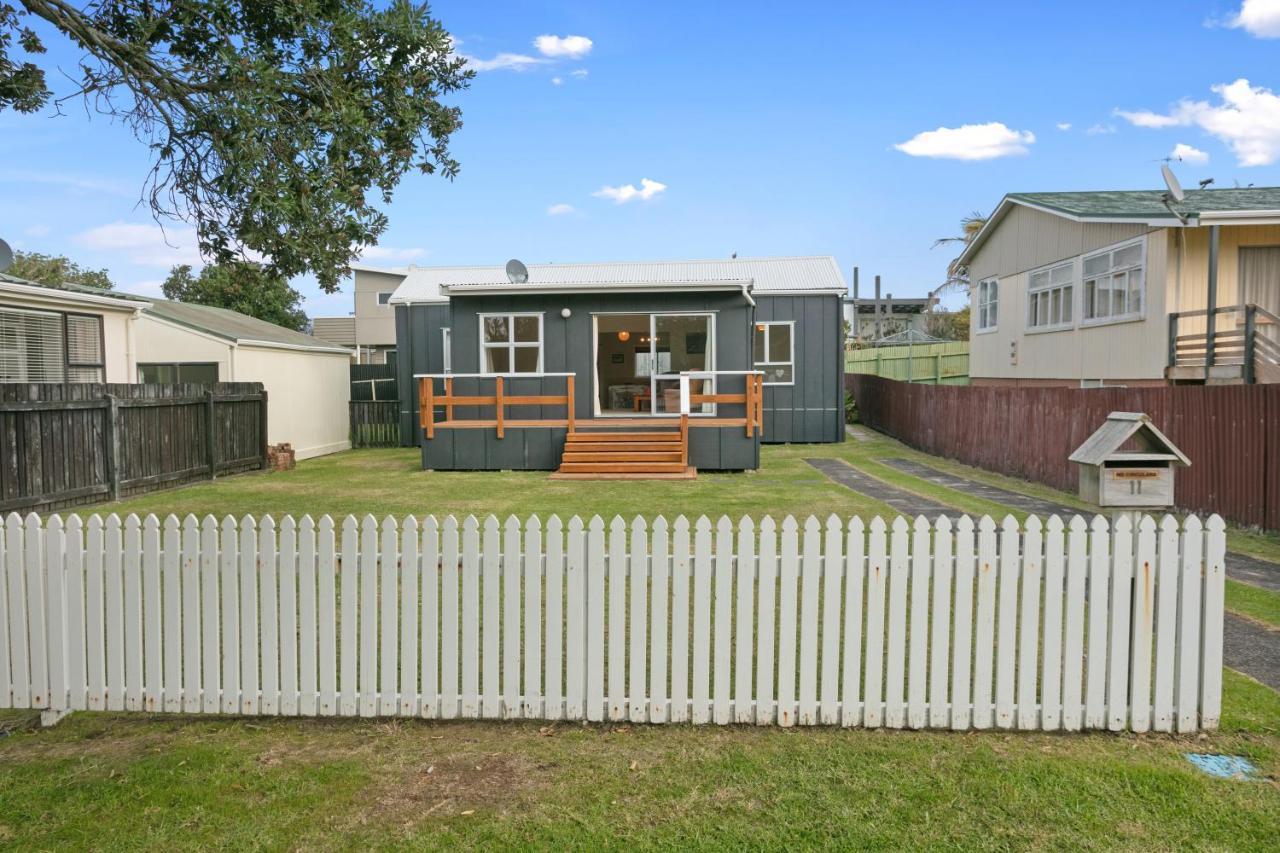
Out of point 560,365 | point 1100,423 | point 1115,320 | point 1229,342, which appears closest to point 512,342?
point 560,365

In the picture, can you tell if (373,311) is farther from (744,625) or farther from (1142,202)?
(744,625)

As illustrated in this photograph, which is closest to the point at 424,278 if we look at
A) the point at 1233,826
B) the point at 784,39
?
the point at 784,39

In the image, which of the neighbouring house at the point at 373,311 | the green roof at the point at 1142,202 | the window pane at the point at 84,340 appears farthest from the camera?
the neighbouring house at the point at 373,311

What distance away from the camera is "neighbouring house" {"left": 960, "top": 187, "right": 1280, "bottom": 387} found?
12.8 metres

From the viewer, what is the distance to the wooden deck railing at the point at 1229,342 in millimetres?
11812

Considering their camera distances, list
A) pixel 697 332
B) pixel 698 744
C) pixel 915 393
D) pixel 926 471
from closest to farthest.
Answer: pixel 698 744, pixel 926 471, pixel 697 332, pixel 915 393

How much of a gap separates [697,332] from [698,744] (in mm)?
14309

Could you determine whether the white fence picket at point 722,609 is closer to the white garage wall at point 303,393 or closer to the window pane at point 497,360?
the window pane at point 497,360

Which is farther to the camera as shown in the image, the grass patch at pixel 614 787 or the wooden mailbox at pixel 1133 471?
the wooden mailbox at pixel 1133 471

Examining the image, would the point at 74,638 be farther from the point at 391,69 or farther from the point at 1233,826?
the point at 1233,826

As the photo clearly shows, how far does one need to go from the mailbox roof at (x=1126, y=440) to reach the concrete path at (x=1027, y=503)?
3216mm

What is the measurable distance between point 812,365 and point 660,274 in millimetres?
5322

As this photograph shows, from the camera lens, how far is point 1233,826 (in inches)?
128

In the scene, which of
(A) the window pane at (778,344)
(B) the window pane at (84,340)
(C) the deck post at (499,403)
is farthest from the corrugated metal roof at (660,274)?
(B) the window pane at (84,340)
